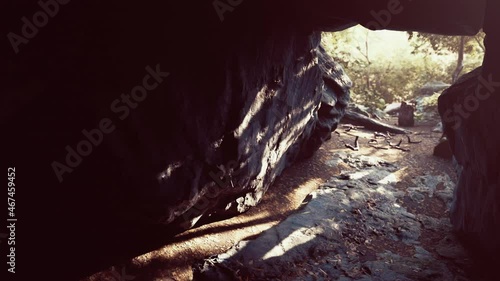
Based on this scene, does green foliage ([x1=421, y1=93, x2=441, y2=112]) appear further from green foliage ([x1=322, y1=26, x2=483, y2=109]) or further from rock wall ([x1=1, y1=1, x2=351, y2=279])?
rock wall ([x1=1, y1=1, x2=351, y2=279])

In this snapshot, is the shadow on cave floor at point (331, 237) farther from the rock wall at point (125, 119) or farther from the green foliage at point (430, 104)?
the green foliage at point (430, 104)

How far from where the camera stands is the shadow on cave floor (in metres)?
5.82

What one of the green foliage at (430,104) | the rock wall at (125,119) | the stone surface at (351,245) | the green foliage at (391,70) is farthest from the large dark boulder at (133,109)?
the green foliage at (391,70)

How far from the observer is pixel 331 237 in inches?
279

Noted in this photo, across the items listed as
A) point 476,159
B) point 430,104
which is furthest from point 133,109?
point 430,104

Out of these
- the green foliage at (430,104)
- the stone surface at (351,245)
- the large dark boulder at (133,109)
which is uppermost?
the large dark boulder at (133,109)

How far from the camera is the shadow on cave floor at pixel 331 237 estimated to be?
582 cm

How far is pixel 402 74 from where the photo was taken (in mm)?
26469

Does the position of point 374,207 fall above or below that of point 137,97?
below

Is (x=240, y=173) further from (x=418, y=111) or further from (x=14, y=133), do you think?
(x=418, y=111)

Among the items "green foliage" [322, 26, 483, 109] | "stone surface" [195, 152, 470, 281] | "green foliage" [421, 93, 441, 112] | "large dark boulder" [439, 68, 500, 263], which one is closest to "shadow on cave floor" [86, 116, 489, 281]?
"stone surface" [195, 152, 470, 281]

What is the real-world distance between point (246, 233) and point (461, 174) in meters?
5.82

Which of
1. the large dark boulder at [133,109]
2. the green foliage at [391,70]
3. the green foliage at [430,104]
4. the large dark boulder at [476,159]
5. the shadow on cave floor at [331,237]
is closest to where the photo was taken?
the large dark boulder at [133,109]

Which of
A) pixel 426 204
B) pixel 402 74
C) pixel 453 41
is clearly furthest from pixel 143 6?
pixel 402 74
